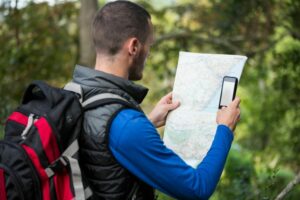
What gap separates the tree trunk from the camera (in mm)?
7855

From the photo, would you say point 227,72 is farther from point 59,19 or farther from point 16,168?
point 59,19

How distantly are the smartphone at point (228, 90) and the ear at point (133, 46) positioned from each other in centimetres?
48

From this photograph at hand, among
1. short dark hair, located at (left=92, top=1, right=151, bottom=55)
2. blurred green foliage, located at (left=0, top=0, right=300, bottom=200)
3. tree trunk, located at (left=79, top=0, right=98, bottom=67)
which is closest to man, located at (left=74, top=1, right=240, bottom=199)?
short dark hair, located at (left=92, top=1, right=151, bottom=55)

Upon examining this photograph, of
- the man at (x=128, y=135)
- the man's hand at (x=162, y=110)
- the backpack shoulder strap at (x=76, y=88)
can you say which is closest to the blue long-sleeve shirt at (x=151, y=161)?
the man at (x=128, y=135)

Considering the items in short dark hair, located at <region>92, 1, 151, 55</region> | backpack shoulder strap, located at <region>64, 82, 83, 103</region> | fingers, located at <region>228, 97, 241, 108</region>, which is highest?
short dark hair, located at <region>92, 1, 151, 55</region>

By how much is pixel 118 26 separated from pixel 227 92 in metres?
0.63

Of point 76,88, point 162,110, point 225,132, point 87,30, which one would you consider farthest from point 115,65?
point 87,30

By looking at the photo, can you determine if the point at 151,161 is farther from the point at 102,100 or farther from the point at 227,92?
the point at 227,92

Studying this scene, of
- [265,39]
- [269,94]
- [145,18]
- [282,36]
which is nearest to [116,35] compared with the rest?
[145,18]

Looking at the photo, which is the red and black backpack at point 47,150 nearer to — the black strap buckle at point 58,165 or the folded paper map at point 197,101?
the black strap buckle at point 58,165

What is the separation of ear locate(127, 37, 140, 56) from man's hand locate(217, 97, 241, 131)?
504 millimetres

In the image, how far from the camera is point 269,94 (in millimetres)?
11797

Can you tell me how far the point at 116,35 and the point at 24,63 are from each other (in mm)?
6533

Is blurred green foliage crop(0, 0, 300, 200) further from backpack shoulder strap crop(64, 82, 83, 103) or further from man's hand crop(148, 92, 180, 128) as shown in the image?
backpack shoulder strap crop(64, 82, 83, 103)
